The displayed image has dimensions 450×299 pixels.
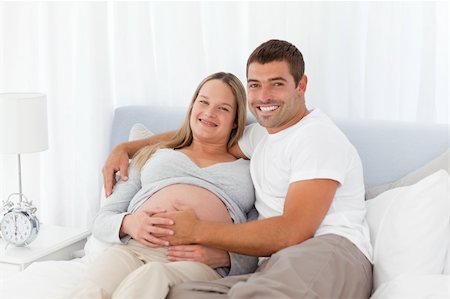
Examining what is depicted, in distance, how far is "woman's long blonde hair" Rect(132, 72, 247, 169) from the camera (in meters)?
2.46

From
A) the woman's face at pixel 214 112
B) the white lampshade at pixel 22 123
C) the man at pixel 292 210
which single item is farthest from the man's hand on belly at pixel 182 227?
the white lampshade at pixel 22 123

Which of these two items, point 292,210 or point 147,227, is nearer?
point 292,210

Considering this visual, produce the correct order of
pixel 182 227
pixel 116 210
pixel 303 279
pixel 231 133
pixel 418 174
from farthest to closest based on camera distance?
pixel 231 133, pixel 116 210, pixel 418 174, pixel 182 227, pixel 303 279

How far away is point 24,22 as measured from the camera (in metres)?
2.99

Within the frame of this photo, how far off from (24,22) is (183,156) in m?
1.10

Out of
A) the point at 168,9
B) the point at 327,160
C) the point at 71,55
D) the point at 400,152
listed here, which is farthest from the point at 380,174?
the point at 71,55

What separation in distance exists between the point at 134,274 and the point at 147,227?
32 centimetres

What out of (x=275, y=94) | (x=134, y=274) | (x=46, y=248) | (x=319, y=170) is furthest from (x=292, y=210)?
(x=46, y=248)

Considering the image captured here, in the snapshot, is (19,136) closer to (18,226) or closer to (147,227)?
(18,226)

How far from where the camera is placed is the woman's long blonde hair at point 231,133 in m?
2.46

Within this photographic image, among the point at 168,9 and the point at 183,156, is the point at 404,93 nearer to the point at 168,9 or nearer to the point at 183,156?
the point at 183,156

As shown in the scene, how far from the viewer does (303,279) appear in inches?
70.8

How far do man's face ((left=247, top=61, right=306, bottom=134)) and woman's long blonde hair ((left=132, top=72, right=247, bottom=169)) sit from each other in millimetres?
194

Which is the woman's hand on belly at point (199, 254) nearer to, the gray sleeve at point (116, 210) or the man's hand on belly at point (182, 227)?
the man's hand on belly at point (182, 227)
